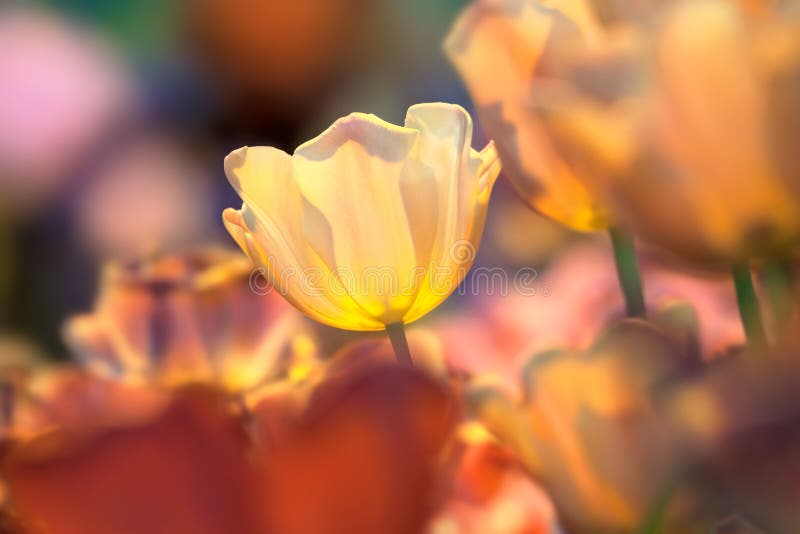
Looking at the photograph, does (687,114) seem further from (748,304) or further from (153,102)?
(153,102)

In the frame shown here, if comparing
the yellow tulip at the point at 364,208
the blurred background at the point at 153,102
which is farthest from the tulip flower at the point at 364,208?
the blurred background at the point at 153,102

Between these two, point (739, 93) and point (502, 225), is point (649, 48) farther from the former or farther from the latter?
point (502, 225)

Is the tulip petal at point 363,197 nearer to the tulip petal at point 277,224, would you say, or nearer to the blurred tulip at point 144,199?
the tulip petal at point 277,224

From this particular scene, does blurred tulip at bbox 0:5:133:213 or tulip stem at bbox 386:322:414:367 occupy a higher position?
tulip stem at bbox 386:322:414:367

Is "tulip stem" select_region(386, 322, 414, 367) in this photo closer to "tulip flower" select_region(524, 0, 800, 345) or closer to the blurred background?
"tulip flower" select_region(524, 0, 800, 345)

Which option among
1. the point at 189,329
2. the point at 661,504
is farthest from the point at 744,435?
the point at 189,329

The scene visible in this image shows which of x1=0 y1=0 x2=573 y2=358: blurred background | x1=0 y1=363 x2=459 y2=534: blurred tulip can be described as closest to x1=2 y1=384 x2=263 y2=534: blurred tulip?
x1=0 y1=363 x2=459 y2=534: blurred tulip
